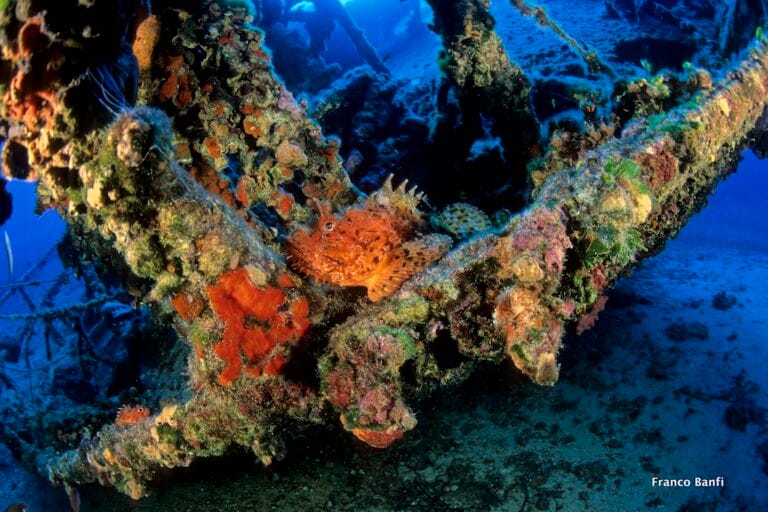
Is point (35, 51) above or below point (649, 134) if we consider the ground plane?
above

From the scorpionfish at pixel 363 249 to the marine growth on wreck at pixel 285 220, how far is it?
16 mm

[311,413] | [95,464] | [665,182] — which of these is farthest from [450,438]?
[95,464]

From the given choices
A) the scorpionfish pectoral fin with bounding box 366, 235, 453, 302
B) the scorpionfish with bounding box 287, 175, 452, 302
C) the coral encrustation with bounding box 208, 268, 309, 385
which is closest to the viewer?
the coral encrustation with bounding box 208, 268, 309, 385

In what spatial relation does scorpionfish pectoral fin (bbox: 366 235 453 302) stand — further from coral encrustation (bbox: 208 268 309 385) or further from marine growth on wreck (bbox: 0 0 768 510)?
coral encrustation (bbox: 208 268 309 385)

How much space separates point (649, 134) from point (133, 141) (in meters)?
3.27

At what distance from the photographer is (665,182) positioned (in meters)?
2.99

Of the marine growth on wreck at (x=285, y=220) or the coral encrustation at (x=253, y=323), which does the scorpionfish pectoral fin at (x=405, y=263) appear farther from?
the coral encrustation at (x=253, y=323)

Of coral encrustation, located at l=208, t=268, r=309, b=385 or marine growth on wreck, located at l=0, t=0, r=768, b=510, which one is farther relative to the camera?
coral encrustation, located at l=208, t=268, r=309, b=385

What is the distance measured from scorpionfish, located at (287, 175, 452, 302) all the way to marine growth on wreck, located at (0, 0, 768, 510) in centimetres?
2

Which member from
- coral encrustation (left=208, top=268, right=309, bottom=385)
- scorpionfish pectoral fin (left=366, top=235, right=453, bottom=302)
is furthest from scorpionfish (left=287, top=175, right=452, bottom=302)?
coral encrustation (left=208, top=268, right=309, bottom=385)

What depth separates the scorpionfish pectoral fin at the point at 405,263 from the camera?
3318 millimetres

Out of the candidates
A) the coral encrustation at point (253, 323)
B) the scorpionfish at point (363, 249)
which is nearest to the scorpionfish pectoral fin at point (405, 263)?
the scorpionfish at point (363, 249)

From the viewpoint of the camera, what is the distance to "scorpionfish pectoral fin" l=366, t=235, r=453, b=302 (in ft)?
10.9

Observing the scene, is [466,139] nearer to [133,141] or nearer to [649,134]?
[649,134]
